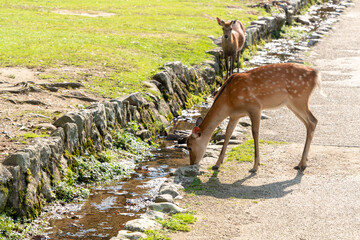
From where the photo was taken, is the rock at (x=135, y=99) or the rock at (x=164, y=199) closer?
the rock at (x=164, y=199)

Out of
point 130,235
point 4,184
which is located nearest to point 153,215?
point 130,235

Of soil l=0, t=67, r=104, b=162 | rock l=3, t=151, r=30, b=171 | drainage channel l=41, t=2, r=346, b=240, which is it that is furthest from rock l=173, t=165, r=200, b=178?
rock l=3, t=151, r=30, b=171

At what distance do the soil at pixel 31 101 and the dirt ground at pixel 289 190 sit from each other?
116 inches

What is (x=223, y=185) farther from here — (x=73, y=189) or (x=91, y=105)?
(x=91, y=105)

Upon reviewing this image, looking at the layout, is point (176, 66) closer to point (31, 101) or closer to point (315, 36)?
point (31, 101)

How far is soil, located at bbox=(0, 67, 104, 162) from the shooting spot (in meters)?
9.62

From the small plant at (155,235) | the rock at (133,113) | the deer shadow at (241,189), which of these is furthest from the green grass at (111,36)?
the small plant at (155,235)

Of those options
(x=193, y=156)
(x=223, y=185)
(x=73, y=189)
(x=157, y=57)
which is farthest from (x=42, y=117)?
(x=157, y=57)

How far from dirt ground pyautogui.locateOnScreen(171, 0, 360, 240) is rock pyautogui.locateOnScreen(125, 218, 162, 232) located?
356 millimetres

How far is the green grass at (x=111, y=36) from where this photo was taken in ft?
45.8

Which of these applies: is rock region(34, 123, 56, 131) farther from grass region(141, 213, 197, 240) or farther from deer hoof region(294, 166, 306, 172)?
deer hoof region(294, 166, 306, 172)

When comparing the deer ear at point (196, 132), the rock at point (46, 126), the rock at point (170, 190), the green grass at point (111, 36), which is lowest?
the rock at point (170, 190)

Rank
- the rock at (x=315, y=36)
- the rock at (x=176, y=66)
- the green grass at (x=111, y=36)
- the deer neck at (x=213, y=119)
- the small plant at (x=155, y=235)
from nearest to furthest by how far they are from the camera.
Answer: the small plant at (x=155, y=235)
the deer neck at (x=213, y=119)
the green grass at (x=111, y=36)
the rock at (x=176, y=66)
the rock at (x=315, y=36)

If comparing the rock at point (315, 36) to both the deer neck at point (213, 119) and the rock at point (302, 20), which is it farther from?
the deer neck at point (213, 119)
